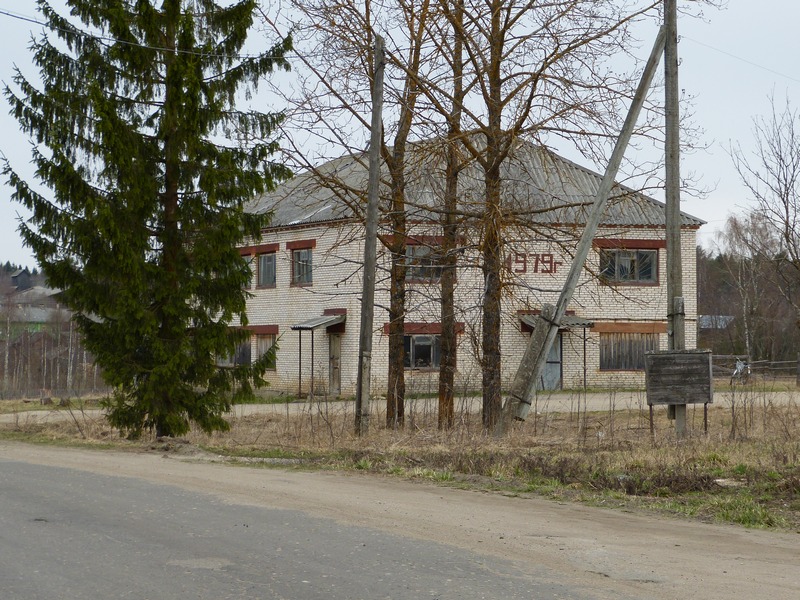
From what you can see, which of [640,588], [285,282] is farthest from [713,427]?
[285,282]

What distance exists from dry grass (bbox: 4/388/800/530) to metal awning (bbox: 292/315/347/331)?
44.9 ft

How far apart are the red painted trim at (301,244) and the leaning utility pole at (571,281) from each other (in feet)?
67.7

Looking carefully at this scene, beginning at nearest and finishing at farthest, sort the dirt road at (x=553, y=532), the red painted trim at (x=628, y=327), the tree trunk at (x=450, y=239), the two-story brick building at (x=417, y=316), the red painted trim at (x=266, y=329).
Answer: the dirt road at (x=553, y=532) → the tree trunk at (x=450, y=239) → the two-story brick building at (x=417, y=316) → the red painted trim at (x=628, y=327) → the red painted trim at (x=266, y=329)

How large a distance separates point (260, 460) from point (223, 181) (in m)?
5.11

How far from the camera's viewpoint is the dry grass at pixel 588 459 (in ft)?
34.0

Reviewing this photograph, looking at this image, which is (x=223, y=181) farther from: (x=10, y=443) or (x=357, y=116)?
(x=10, y=443)

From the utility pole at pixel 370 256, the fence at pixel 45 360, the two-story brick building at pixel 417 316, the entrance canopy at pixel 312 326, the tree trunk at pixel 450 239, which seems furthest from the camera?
the fence at pixel 45 360

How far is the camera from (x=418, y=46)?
18.8 meters

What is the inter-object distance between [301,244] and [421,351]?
584 centimetres

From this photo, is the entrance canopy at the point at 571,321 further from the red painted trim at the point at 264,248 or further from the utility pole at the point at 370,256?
the utility pole at the point at 370,256

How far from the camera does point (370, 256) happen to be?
1722 cm

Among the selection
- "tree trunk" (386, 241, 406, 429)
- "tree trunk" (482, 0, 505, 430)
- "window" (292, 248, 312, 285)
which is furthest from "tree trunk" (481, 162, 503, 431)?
"window" (292, 248, 312, 285)

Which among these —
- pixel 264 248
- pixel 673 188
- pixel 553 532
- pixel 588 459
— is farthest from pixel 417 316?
pixel 553 532

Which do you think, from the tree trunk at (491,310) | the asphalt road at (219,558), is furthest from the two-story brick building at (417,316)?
the asphalt road at (219,558)
